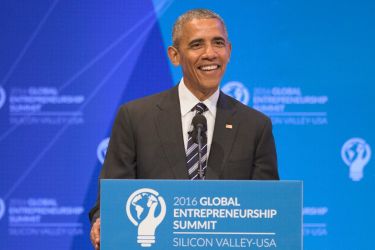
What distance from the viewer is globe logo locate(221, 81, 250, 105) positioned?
4539 mm

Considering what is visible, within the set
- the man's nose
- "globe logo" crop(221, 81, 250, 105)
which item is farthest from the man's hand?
"globe logo" crop(221, 81, 250, 105)

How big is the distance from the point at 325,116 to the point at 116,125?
6.36ft

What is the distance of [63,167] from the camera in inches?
181

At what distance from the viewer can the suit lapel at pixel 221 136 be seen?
9.60 feet

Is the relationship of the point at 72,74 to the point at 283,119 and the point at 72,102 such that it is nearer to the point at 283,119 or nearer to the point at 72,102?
the point at 72,102

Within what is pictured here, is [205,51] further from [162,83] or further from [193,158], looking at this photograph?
[162,83]

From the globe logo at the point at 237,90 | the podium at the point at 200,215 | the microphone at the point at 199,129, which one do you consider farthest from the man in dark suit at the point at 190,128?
the globe logo at the point at 237,90

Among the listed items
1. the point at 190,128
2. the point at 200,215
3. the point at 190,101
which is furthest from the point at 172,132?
the point at 200,215

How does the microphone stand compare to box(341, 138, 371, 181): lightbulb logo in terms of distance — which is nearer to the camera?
the microphone stand

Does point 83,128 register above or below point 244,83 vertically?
below

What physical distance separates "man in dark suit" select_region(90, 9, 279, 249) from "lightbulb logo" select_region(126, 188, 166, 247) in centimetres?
67

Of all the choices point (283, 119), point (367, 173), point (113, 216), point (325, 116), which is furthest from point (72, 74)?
point (113, 216)

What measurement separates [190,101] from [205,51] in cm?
25

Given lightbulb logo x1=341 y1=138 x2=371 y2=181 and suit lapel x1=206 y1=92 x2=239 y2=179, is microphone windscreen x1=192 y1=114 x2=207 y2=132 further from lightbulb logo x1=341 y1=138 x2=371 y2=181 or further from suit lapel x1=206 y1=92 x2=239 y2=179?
lightbulb logo x1=341 y1=138 x2=371 y2=181
